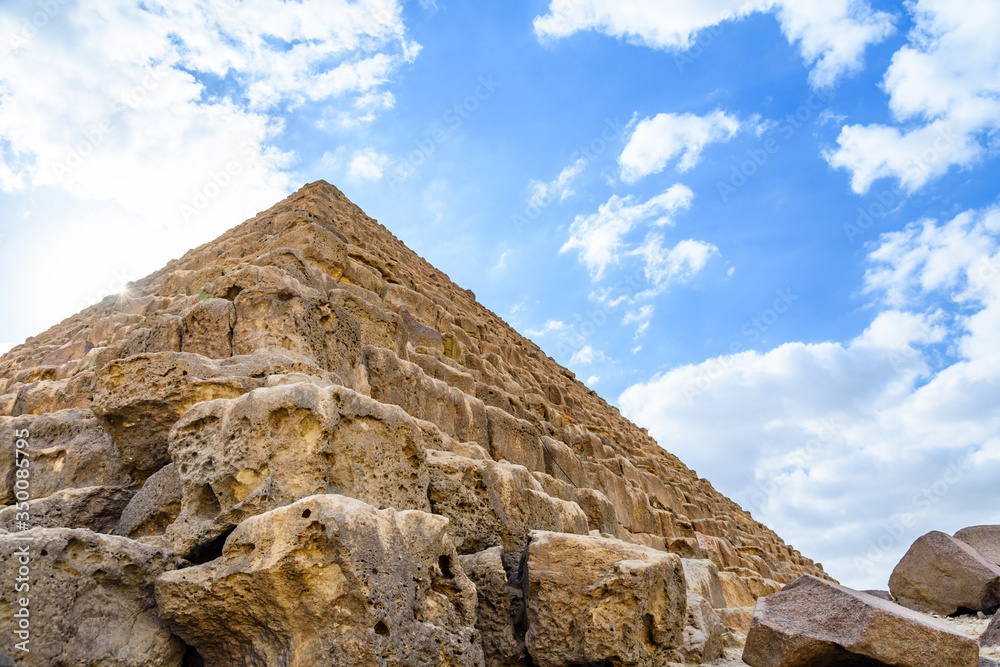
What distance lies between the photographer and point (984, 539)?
832 cm

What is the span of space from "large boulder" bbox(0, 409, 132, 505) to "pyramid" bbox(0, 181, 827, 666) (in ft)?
0.06

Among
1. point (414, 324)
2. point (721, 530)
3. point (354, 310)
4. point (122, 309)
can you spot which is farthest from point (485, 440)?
point (721, 530)

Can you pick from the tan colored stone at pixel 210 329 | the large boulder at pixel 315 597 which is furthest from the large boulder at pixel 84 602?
the tan colored stone at pixel 210 329

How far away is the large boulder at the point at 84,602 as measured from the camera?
2576 millimetres

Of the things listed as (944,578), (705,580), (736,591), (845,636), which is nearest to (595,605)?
(845,636)

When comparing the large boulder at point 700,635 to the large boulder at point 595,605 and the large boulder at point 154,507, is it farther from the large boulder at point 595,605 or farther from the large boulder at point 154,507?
the large boulder at point 154,507

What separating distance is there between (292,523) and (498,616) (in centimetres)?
146

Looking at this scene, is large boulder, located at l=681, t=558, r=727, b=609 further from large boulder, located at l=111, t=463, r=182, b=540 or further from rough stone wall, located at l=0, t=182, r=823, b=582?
large boulder, located at l=111, t=463, r=182, b=540

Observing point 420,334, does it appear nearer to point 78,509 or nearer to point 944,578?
point 78,509

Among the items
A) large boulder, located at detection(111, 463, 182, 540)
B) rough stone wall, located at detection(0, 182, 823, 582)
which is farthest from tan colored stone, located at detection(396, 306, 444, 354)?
large boulder, located at detection(111, 463, 182, 540)

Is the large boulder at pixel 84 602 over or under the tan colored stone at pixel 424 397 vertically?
under

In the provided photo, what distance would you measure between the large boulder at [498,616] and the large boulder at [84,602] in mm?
1504

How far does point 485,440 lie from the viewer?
284 inches

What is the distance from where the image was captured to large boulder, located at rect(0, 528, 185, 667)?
2576 millimetres
